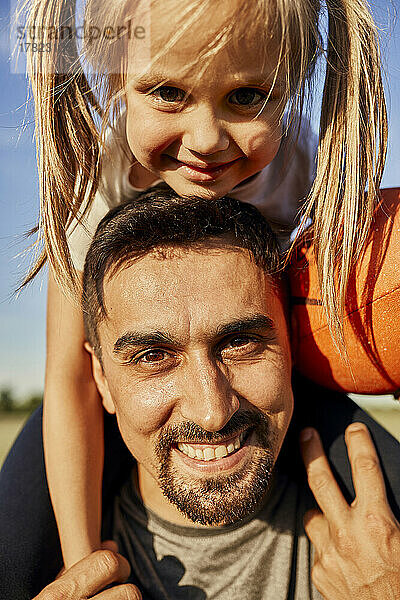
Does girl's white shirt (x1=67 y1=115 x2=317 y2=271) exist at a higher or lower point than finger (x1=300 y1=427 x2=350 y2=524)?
higher

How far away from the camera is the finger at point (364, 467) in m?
2.84

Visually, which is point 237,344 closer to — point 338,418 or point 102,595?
point 338,418

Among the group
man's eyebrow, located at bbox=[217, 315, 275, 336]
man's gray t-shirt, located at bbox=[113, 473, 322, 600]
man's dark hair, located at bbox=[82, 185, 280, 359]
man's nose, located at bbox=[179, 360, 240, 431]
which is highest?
man's dark hair, located at bbox=[82, 185, 280, 359]

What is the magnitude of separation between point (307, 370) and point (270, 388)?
0.68 feet

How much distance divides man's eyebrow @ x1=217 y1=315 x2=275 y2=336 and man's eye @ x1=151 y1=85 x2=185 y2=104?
0.90 metres

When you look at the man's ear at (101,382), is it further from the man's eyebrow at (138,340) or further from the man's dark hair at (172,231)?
the man's eyebrow at (138,340)

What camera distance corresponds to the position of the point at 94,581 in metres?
2.81

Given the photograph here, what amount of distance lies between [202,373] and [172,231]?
2.08ft

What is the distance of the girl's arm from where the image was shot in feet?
10.0

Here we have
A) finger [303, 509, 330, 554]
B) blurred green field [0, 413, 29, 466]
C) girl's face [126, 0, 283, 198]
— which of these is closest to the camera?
girl's face [126, 0, 283, 198]

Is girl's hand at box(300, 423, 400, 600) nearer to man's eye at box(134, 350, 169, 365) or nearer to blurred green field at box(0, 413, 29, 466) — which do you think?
man's eye at box(134, 350, 169, 365)

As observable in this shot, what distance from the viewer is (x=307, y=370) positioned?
9.80 feet

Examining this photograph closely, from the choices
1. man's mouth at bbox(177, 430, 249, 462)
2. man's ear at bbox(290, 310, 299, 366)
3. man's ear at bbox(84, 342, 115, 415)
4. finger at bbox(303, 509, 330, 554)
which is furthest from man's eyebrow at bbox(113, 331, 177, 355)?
finger at bbox(303, 509, 330, 554)

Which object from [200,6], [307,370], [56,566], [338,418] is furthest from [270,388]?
[200,6]
